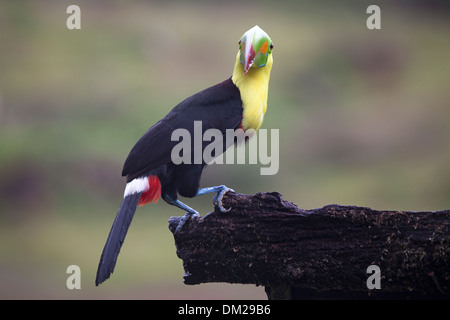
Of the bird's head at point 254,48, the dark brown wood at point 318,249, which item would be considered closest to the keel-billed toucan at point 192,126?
the bird's head at point 254,48

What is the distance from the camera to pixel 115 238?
2.40m

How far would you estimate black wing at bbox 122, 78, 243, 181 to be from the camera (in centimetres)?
256

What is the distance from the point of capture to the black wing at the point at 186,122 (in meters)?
2.56

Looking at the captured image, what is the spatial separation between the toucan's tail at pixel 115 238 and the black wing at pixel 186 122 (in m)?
0.13

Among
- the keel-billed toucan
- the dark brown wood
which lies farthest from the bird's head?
the dark brown wood

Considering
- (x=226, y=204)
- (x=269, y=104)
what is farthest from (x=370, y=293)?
(x=269, y=104)

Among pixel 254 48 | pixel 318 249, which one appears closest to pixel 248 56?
pixel 254 48

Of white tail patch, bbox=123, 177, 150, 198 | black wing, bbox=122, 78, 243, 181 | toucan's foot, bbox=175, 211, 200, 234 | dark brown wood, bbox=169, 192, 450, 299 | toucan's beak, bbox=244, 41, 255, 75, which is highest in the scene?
toucan's beak, bbox=244, 41, 255, 75

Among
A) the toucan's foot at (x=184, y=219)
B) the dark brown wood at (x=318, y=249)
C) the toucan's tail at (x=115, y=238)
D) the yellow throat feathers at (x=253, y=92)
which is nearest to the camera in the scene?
the dark brown wood at (x=318, y=249)

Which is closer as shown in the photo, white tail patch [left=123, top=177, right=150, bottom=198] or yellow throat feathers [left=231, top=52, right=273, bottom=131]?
white tail patch [left=123, top=177, right=150, bottom=198]

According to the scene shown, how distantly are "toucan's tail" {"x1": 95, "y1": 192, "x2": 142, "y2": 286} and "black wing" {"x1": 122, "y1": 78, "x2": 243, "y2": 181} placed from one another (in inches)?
4.9

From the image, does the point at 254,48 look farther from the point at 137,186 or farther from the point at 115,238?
the point at 115,238

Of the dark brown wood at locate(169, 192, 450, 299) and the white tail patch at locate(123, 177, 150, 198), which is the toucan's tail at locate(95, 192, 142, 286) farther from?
the dark brown wood at locate(169, 192, 450, 299)

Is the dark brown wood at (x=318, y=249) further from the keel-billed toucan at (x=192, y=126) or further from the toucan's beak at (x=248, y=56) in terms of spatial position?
the toucan's beak at (x=248, y=56)
